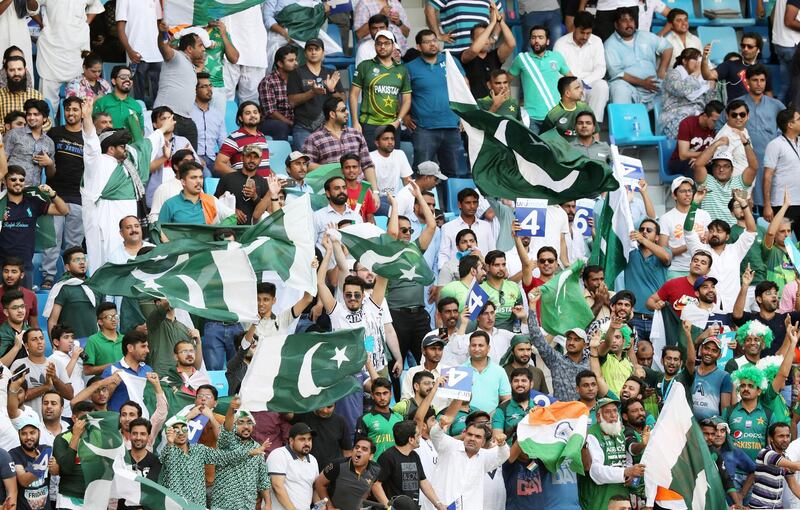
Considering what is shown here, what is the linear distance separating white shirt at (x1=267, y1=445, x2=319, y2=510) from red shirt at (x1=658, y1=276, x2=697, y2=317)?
180 inches

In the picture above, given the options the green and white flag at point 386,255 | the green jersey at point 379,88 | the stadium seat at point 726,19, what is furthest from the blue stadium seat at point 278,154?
the stadium seat at point 726,19

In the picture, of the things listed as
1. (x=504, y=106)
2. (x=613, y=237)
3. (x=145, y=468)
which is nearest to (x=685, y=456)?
(x=613, y=237)

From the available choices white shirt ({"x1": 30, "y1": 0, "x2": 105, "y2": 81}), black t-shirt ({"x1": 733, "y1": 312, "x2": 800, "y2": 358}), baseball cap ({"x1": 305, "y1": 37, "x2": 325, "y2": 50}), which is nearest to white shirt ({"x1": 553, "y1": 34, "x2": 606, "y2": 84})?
baseball cap ({"x1": 305, "y1": 37, "x2": 325, "y2": 50})

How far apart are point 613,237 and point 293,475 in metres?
4.74

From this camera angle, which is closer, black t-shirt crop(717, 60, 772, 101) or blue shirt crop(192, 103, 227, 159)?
blue shirt crop(192, 103, 227, 159)

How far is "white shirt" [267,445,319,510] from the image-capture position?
619 inches

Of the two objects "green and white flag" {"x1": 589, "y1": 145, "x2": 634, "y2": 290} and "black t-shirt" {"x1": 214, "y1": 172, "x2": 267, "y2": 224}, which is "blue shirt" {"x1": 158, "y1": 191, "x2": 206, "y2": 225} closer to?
"black t-shirt" {"x1": 214, "y1": 172, "x2": 267, "y2": 224}

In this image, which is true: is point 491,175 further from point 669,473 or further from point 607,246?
point 669,473

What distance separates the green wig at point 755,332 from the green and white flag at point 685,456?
2.50 meters

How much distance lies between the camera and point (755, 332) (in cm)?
1833

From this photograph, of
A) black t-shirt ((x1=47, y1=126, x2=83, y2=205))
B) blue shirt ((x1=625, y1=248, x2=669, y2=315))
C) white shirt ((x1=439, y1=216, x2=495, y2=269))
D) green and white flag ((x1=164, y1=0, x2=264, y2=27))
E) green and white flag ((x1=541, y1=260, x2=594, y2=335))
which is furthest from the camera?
green and white flag ((x1=164, y1=0, x2=264, y2=27))

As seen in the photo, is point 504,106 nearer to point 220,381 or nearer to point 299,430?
point 220,381

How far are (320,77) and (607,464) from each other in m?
5.56

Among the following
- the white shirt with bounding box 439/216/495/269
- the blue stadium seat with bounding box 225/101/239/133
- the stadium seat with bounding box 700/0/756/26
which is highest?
the blue stadium seat with bounding box 225/101/239/133
